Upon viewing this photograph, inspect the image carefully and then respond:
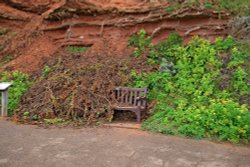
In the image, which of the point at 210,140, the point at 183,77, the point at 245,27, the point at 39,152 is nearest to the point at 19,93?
the point at 39,152

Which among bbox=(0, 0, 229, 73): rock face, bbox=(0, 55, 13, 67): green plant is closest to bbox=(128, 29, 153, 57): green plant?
bbox=(0, 0, 229, 73): rock face

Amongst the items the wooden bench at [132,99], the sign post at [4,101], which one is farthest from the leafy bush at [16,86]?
the wooden bench at [132,99]

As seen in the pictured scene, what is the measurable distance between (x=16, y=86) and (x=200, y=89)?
17.8 ft

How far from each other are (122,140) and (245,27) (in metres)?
6.09

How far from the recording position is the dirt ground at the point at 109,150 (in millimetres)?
4309

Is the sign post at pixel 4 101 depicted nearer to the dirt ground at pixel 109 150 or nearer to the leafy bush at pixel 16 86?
the leafy bush at pixel 16 86

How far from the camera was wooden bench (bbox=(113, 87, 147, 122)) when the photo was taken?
23.2ft

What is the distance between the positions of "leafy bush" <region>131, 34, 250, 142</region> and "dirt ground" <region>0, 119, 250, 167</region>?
491 millimetres

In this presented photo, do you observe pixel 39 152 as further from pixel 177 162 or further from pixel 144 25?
pixel 144 25

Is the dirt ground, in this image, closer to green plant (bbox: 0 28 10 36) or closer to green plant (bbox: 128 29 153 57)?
green plant (bbox: 128 29 153 57)

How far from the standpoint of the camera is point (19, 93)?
27.1 feet

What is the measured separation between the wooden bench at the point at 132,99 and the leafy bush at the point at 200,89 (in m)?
0.32

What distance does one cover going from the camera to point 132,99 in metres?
7.52

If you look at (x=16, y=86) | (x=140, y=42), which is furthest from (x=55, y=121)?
(x=140, y=42)
